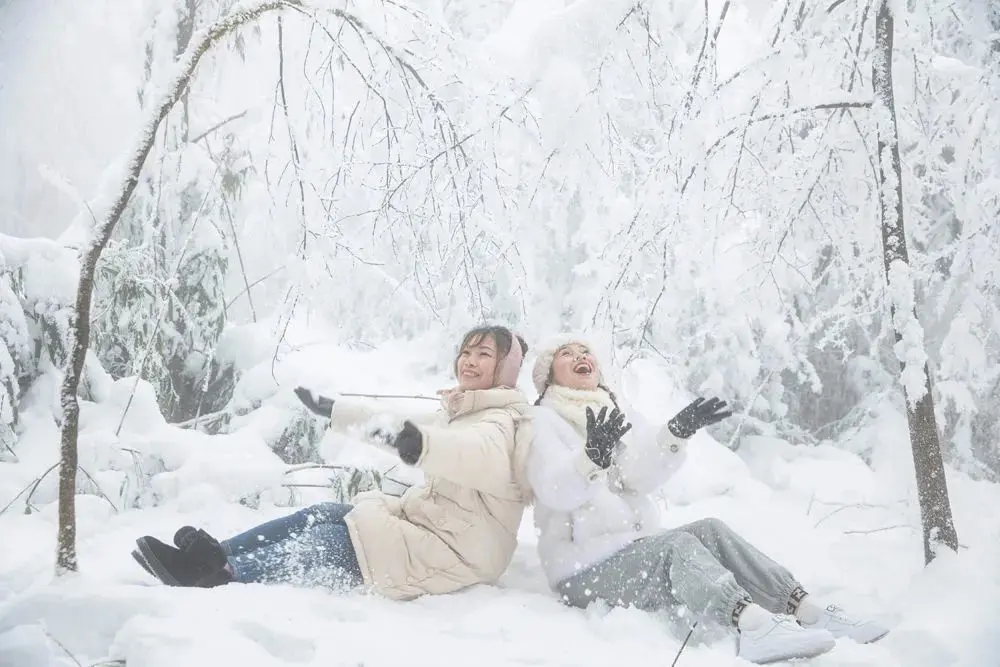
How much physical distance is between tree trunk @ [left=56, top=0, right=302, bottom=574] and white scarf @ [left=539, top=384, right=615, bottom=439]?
1.75 m

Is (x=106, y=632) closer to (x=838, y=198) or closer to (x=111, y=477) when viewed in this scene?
(x=111, y=477)

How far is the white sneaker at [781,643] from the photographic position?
198cm

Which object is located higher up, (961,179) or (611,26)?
(611,26)

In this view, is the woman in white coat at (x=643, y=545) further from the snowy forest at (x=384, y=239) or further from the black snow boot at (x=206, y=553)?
the black snow boot at (x=206, y=553)

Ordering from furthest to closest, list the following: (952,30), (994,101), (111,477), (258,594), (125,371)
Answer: (952,30)
(125,371)
(111,477)
(994,101)
(258,594)

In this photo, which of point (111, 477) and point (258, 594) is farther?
point (111, 477)

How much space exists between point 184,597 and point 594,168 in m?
2.17

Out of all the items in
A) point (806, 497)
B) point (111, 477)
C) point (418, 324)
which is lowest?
point (806, 497)

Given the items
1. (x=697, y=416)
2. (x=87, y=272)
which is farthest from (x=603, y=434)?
(x=87, y=272)

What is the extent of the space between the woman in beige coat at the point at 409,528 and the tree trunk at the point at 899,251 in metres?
1.61

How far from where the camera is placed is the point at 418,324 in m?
9.87

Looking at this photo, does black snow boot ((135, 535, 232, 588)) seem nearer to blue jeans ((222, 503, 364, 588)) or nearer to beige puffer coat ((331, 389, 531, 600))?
blue jeans ((222, 503, 364, 588))

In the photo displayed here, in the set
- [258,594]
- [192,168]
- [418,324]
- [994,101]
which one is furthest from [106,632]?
[418,324]

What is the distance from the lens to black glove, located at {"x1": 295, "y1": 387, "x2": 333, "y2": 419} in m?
2.68
